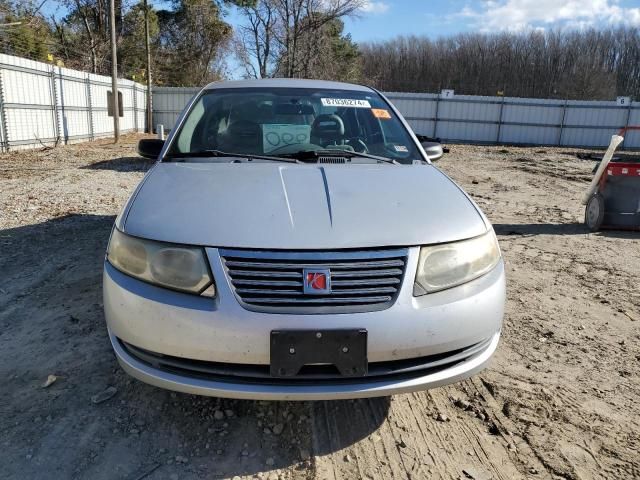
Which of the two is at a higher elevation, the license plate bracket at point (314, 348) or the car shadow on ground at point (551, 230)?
the license plate bracket at point (314, 348)

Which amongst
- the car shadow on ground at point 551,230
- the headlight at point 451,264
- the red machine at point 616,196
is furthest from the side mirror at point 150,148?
the red machine at point 616,196

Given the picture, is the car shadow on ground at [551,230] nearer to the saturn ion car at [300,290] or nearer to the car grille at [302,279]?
the saturn ion car at [300,290]

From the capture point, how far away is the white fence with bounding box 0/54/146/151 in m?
12.8

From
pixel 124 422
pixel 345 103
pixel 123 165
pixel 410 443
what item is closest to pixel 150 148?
pixel 345 103

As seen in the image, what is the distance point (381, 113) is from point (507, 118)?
23.2 meters

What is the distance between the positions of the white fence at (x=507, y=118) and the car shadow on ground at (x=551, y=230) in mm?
17669

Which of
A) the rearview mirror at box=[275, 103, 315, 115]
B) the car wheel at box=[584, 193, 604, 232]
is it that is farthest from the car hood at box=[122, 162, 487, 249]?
the car wheel at box=[584, 193, 604, 232]

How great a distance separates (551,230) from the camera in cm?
661

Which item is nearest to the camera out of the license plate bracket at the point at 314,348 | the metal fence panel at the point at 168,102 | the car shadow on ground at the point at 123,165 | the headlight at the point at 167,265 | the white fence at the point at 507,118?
the license plate bracket at the point at 314,348

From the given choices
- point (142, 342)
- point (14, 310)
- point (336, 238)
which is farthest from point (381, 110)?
point (14, 310)

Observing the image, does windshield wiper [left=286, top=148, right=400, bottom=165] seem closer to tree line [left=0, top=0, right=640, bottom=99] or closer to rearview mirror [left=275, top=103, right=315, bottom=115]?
rearview mirror [left=275, top=103, right=315, bottom=115]

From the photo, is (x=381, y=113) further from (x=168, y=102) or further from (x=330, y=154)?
(x=168, y=102)

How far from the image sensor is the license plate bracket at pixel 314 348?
1736 mm

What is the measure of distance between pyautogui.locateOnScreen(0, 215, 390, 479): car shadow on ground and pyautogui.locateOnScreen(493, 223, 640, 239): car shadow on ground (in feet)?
15.5
